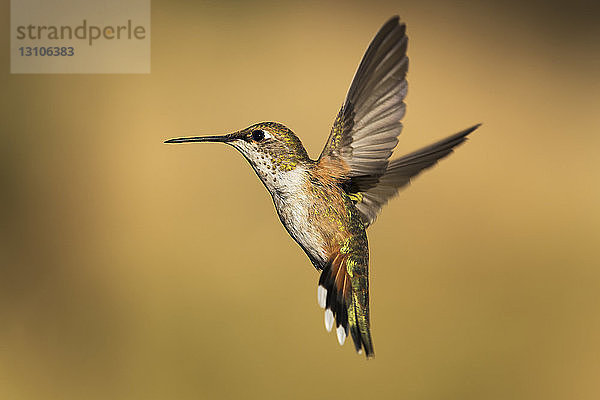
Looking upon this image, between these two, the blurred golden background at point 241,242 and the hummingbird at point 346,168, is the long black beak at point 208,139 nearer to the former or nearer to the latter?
the hummingbird at point 346,168

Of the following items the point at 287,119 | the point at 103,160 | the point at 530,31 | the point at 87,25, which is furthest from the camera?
the point at 530,31

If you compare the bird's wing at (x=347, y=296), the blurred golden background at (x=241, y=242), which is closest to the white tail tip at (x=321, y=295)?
the bird's wing at (x=347, y=296)

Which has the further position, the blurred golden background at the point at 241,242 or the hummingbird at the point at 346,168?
the blurred golden background at the point at 241,242

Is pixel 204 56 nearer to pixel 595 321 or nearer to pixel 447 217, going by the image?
pixel 447 217

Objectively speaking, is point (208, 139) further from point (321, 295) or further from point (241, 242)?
point (241, 242)

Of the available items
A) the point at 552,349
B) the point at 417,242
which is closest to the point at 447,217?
the point at 417,242

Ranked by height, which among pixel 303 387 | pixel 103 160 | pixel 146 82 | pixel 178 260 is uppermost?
pixel 146 82
